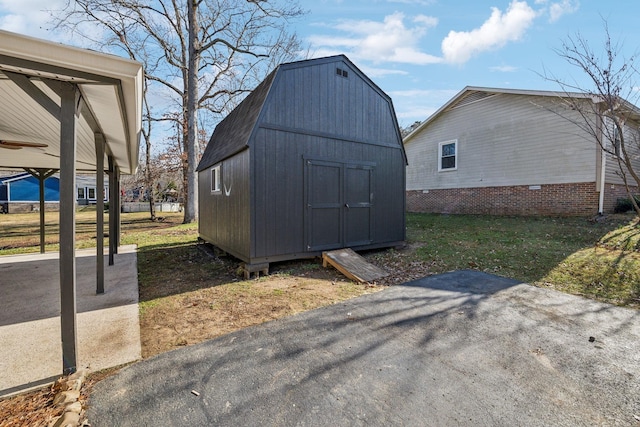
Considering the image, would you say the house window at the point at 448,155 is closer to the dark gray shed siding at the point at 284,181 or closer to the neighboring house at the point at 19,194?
the dark gray shed siding at the point at 284,181

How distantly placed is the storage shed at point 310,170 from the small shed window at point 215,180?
0.04m

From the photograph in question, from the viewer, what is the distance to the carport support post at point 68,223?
2.40 meters

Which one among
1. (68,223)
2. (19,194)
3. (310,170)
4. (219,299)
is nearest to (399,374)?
(219,299)

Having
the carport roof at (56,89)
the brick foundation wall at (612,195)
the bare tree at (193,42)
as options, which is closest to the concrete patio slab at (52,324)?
the carport roof at (56,89)

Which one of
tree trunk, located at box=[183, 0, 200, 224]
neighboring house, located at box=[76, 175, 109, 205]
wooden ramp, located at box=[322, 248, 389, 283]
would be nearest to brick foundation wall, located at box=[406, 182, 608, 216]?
wooden ramp, located at box=[322, 248, 389, 283]

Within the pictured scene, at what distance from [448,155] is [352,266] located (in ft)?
35.9

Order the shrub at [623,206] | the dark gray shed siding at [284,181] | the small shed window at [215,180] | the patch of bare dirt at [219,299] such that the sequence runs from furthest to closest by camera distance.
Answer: the shrub at [623,206] → the small shed window at [215,180] → the dark gray shed siding at [284,181] → the patch of bare dirt at [219,299]

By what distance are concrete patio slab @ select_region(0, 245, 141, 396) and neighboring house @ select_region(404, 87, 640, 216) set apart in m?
12.7

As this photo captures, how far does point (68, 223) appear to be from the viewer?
2439 mm

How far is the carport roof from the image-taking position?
2045 millimetres

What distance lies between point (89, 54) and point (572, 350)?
488 cm

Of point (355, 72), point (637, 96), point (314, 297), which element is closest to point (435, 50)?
point (355, 72)

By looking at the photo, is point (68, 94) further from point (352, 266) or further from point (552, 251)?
point (552, 251)

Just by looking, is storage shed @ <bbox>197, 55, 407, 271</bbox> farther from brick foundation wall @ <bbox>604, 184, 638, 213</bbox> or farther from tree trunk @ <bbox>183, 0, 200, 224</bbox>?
brick foundation wall @ <bbox>604, 184, 638, 213</bbox>
